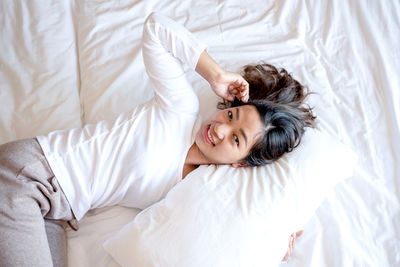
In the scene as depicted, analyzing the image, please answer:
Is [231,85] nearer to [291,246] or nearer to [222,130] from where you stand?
[222,130]

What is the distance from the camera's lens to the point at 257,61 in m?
1.40

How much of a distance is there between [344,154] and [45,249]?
925mm

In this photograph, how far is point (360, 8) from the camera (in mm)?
1508

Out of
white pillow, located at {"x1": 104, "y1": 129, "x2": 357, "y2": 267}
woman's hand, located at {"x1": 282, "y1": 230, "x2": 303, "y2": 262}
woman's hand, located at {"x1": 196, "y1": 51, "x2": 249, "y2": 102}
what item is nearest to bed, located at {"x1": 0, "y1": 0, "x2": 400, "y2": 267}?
woman's hand, located at {"x1": 282, "y1": 230, "x2": 303, "y2": 262}

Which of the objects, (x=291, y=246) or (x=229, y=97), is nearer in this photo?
(x=291, y=246)

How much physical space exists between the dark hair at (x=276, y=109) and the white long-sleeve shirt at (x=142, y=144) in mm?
226

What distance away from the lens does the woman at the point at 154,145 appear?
101 cm

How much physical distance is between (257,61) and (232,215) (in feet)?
2.43

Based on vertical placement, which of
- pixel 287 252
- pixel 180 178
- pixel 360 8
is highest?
pixel 360 8

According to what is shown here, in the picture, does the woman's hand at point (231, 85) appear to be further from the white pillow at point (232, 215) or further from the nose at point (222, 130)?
the white pillow at point (232, 215)

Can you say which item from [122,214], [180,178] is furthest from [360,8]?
[122,214]

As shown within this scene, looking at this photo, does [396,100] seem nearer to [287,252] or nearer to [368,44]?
[368,44]

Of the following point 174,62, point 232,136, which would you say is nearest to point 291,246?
point 232,136

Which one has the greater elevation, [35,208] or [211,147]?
[211,147]
